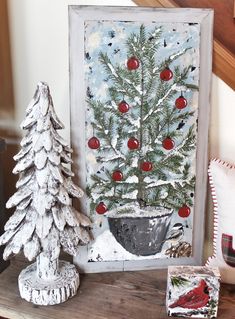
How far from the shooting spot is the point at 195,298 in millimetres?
962

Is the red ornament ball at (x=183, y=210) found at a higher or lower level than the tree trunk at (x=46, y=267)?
higher

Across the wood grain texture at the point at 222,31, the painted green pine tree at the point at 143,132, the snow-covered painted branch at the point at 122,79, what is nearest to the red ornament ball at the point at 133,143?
the painted green pine tree at the point at 143,132

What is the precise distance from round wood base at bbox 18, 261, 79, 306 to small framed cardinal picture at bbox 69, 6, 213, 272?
84 millimetres

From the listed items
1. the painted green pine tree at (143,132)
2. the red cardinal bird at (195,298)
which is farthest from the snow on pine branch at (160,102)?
the red cardinal bird at (195,298)

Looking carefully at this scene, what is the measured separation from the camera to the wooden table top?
969mm

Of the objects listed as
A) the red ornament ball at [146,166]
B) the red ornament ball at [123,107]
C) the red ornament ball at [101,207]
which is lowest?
the red ornament ball at [101,207]

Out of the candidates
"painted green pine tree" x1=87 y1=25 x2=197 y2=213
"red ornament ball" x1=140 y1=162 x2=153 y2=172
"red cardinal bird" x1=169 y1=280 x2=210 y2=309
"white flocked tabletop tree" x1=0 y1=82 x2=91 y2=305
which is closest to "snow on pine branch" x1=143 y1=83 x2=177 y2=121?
"painted green pine tree" x1=87 y1=25 x2=197 y2=213

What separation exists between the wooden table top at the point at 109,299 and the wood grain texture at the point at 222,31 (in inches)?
20.3

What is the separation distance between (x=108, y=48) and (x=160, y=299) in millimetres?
587

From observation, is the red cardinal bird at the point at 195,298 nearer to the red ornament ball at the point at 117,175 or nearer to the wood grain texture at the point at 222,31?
the red ornament ball at the point at 117,175

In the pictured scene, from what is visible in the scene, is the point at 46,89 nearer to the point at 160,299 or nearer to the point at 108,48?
the point at 108,48

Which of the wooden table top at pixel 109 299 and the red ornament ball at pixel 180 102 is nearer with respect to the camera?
the wooden table top at pixel 109 299

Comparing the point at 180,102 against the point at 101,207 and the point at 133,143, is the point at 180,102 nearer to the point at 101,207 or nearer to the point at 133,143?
the point at 133,143

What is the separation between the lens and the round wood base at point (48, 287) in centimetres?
99
